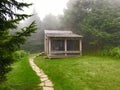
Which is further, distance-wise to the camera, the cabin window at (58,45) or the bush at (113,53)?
the cabin window at (58,45)

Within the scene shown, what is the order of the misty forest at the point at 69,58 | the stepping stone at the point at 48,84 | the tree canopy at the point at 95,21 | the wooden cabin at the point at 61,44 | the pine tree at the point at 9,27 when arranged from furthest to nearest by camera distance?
the tree canopy at the point at 95,21 → the wooden cabin at the point at 61,44 → the stepping stone at the point at 48,84 → the misty forest at the point at 69,58 → the pine tree at the point at 9,27

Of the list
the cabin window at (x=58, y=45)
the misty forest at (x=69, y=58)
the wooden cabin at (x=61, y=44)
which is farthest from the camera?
the cabin window at (x=58, y=45)

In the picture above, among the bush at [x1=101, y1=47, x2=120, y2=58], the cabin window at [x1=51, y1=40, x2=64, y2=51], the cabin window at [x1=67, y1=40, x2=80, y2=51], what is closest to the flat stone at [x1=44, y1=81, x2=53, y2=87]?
the bush at [x1=101, y1=47, x2=120, y2=58]

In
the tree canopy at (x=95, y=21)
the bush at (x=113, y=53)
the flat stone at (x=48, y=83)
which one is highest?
the tree canopy at (x=95, y=21)

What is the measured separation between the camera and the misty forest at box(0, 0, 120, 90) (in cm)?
571

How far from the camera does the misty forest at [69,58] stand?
571 cm

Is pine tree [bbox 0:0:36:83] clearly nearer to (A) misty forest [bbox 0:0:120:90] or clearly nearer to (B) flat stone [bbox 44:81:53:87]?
(A) misty forest [bbox 0:0:120:90]

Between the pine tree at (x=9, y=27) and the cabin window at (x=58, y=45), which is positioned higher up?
the pine tree at (x=9, y=27)

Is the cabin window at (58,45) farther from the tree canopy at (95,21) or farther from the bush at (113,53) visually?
the bush at (113,53)

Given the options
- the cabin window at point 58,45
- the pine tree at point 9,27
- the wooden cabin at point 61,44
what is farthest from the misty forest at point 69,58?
the cabin window at point 58,45

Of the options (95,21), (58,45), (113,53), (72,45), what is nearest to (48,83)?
(113,53)

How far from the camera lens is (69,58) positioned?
68.4ft

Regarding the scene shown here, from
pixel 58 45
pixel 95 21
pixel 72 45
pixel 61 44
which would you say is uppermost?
pixel 95 21

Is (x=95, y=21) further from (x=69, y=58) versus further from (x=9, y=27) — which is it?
(x=9, y=27)
